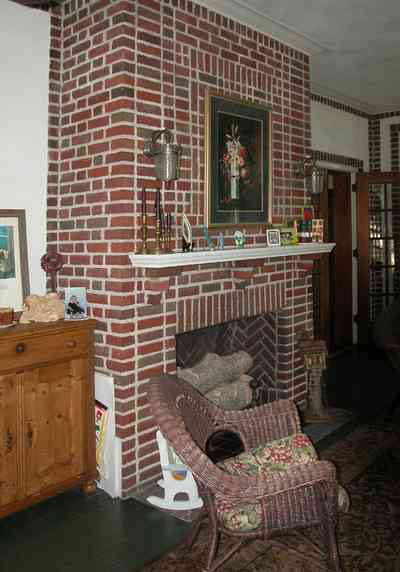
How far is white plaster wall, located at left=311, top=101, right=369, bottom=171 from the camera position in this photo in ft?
18.9

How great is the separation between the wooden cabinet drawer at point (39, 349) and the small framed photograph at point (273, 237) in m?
1.59

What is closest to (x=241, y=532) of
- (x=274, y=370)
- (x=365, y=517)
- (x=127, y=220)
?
(x=365, y=517)

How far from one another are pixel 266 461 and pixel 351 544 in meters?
0.57

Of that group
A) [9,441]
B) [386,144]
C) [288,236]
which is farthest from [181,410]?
[386,144]

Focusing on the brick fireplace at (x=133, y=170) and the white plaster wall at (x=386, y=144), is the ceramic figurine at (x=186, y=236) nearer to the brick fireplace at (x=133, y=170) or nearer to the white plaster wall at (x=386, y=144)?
the brick fireplace at (x=133, y=170)

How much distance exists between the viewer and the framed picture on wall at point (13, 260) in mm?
3018

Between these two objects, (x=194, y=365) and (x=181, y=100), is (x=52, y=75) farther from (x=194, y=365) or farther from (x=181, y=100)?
(x=194, y=365)

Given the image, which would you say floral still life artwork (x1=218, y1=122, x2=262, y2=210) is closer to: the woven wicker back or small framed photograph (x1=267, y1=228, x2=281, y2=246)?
small framed photograph (x1=267, y1=228, x2=281, y2=246)

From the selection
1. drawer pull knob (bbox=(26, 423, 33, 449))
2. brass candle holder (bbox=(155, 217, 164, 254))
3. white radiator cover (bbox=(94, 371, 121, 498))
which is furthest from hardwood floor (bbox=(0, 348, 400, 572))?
brass candle holder (bbox=(155, 217, 164, 254))

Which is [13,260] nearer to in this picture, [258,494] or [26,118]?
[26,118]

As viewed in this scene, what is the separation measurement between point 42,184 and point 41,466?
168cm

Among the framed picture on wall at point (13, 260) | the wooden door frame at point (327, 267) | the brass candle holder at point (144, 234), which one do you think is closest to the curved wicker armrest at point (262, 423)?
the brass candle holder at point (144, 234)

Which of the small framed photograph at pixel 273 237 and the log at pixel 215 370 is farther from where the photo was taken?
the small framed photograph at pixel 273 237

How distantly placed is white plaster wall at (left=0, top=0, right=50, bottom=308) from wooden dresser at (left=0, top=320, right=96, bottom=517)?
1.92ft
